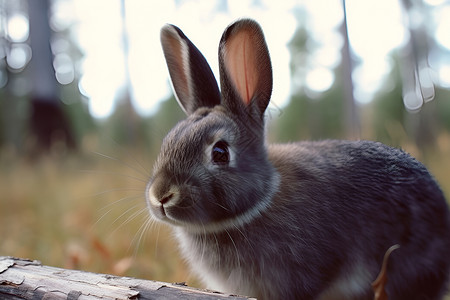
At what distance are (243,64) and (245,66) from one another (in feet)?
0.04

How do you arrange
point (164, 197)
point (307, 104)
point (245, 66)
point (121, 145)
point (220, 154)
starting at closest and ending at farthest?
1. point (164, 197)
2. point (220, 154)
3. point (245, 66)
4. point (121, 145)
5. point (307, 104)

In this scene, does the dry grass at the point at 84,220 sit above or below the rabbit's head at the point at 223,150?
below

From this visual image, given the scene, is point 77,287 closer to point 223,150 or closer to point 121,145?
point 223,150

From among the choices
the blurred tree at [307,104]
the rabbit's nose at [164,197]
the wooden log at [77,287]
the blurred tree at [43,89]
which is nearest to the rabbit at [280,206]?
the rabbit's nose at [164,197]

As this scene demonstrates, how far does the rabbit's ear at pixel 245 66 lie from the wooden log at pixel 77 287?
733mm

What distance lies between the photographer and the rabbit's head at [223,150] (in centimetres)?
150

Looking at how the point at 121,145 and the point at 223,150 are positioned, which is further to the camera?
the point at 121,145

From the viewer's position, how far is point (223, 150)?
1.59m

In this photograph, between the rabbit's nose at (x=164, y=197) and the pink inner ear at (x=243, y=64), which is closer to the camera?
the rabbit's nose at (x=164, y=197)

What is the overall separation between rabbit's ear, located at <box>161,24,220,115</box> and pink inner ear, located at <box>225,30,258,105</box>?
0.19m

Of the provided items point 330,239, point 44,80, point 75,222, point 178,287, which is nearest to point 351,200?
point 330,239

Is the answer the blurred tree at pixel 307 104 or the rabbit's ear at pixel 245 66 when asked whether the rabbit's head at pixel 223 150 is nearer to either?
the rabbit's ear at pixel 245 66

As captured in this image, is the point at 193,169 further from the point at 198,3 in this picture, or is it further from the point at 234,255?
the point at 198,3

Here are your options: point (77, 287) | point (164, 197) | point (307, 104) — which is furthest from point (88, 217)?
point (307, 104)
